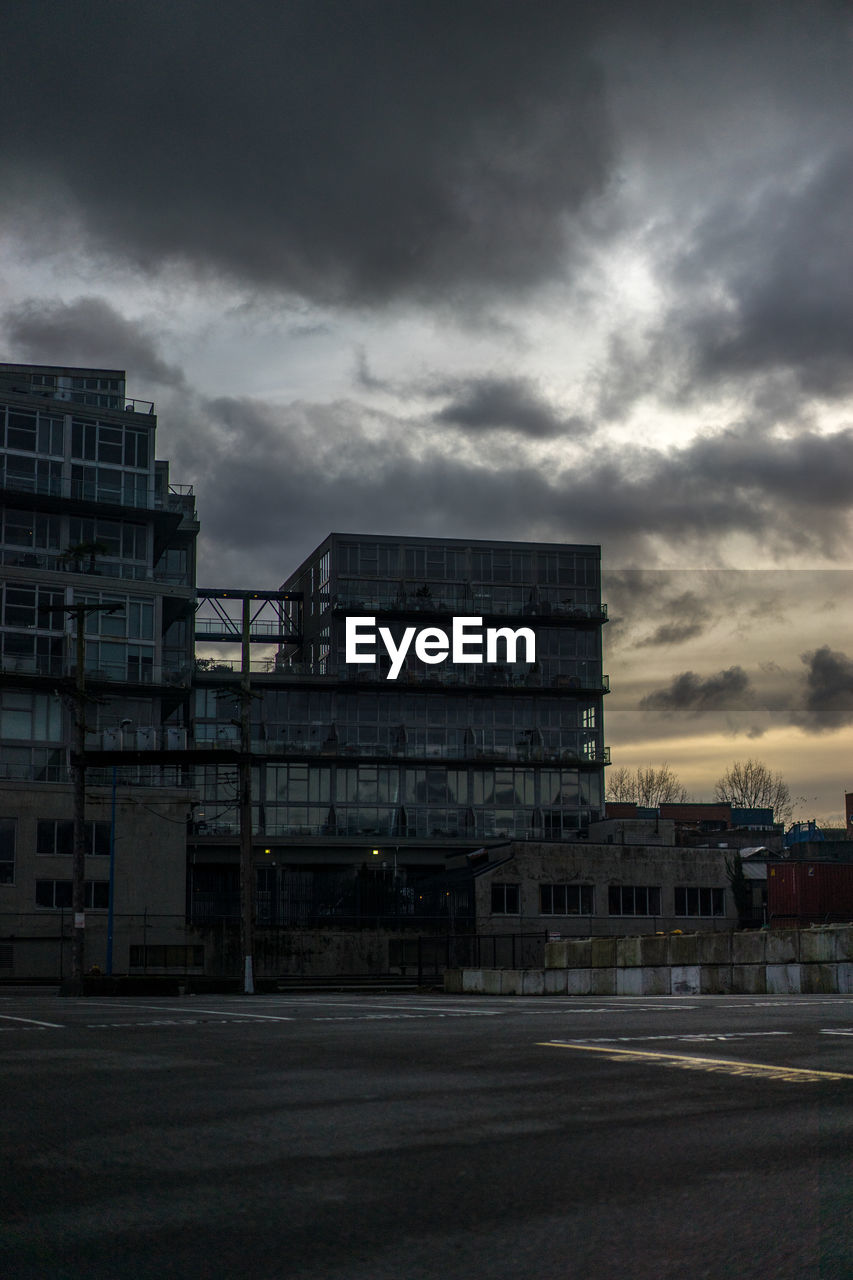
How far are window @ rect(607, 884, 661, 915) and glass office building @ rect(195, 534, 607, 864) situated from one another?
21627 millimetres

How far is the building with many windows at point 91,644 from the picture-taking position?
66.3m

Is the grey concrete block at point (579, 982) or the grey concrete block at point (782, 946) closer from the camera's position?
the grey concrete block at point (782, 946)

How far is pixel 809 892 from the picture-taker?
7706cm

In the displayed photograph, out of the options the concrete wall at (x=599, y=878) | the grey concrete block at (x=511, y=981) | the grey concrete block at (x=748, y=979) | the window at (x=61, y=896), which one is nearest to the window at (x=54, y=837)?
the window at (x=61, y=896)

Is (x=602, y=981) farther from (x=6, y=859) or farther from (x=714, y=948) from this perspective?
(x=6, y=859)

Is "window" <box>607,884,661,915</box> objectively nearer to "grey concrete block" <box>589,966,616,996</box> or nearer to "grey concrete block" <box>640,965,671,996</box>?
"grey concrete block" <box>589,966,616,996</box>

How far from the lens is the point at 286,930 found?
66625mm

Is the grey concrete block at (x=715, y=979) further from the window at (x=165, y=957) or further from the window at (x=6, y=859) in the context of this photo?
→ the window at (x=6, y=859)

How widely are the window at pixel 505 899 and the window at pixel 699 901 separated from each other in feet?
37.2

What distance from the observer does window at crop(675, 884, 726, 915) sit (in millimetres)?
83812

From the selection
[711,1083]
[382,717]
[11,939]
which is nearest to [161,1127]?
[711,1083]

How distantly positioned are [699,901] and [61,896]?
40.4m

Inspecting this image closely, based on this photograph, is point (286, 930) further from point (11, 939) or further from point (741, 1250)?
point (741, 1250)

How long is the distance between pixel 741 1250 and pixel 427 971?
66.1 metres
